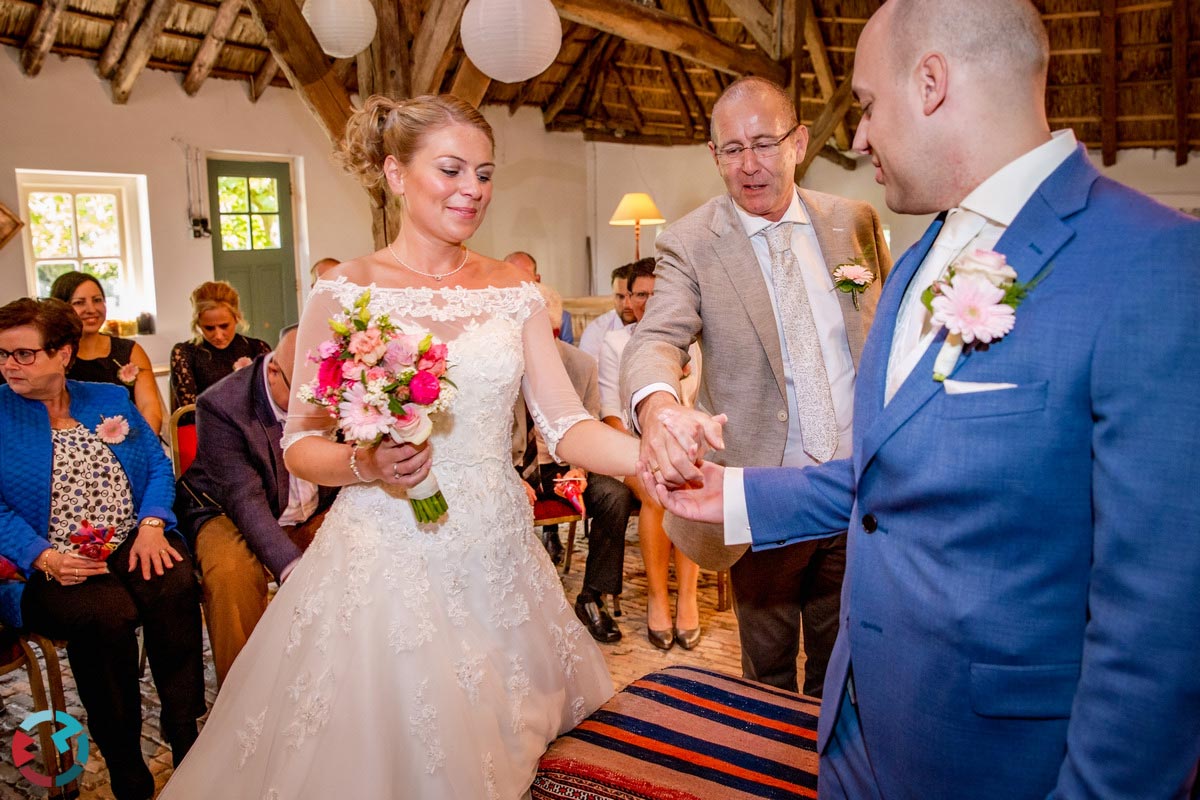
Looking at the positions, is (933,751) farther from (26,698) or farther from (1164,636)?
(26,698)

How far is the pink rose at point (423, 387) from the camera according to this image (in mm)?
1919

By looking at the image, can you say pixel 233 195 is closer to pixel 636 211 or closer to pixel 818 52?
pixel 636 211

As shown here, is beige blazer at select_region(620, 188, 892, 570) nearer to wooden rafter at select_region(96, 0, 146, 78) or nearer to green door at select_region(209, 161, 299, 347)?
wooden rafter at select_region(96, 0, 146, 78)

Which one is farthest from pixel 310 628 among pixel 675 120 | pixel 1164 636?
pixel 675 120

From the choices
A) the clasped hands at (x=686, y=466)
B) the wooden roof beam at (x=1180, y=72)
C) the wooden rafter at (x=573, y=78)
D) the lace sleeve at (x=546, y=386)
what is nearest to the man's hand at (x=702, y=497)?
the clasped hands at (x=686, y=466)

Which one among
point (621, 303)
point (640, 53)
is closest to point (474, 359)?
point (621, 303)

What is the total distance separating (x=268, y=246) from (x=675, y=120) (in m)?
6.34

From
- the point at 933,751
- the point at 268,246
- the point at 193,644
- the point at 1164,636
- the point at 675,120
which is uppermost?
the point at 675,120

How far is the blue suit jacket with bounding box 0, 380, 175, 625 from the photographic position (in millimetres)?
3020

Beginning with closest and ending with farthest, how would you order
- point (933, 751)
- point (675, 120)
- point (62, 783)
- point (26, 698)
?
point (933, 751), point (62, 783), point (26, 698), point (675, 120)

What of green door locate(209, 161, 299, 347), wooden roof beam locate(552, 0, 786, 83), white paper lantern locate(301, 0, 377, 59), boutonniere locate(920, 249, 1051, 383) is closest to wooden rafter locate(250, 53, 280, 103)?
green door locate(209, 161, 299, 347)

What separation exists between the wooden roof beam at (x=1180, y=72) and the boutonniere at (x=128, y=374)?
9146 mm

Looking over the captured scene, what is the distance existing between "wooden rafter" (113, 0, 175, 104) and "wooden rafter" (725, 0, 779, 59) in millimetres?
5079

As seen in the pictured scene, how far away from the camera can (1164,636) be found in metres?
1.01
